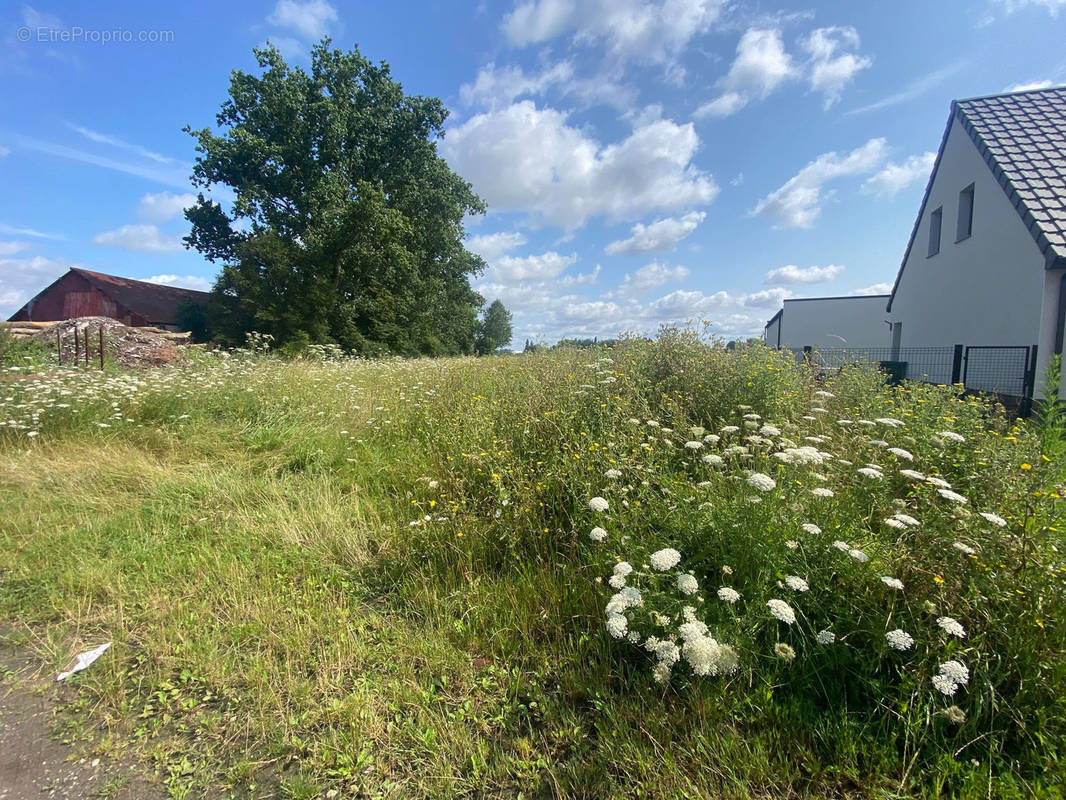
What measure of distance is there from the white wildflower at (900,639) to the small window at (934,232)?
17.5 m

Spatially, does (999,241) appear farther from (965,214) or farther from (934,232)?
(934,232)

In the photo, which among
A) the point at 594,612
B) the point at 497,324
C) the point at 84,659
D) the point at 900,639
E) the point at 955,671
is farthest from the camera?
the point at 497,324

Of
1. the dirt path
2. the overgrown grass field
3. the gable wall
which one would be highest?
the gable wall

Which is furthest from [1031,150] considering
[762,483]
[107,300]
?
[107,300]

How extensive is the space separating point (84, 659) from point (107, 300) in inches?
1491

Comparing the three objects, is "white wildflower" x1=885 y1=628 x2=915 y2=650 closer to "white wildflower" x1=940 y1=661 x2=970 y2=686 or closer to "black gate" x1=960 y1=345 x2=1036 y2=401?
"white wildflower" x1=940 y1=661 x2=970 y2=686

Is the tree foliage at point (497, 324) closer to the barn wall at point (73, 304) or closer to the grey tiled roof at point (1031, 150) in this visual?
the barn wall at point (73, 304)

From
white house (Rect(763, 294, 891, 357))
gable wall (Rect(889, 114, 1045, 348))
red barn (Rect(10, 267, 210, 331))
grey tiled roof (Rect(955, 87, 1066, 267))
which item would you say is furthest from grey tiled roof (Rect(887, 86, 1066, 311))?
→ red barn (Rect(10, 267, 210, 331))

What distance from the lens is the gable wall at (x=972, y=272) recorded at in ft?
29.9

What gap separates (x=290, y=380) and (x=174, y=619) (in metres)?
5.81

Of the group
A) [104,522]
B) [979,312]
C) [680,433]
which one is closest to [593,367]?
[680,433]

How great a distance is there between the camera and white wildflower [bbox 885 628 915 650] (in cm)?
143

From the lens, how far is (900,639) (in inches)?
56.9

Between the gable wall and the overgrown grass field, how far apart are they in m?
9.08
